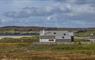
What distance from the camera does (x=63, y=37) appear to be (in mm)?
93812

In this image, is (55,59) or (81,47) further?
(81,47)

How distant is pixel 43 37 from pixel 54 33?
5.47 m

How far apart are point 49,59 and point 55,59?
148 cm

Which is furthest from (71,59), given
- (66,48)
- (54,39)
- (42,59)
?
(54,39)

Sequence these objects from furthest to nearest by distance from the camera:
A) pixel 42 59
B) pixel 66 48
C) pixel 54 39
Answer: pixel 54 39 → pixel 66 48 → pixel 42 59

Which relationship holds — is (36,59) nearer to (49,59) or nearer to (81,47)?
(49,59)

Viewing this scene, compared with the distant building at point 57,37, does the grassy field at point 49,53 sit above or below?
below

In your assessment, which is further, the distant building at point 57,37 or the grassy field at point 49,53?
the distant building at point 57,37

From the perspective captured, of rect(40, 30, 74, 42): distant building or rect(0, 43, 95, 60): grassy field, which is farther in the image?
rect(40, 30, 74, 42): distant building

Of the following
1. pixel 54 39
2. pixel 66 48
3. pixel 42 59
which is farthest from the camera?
pixel 54 39

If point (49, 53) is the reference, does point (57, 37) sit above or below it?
above

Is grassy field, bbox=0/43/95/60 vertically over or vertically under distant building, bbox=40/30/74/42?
under

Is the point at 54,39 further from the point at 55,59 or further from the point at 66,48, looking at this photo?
the point at 55,59

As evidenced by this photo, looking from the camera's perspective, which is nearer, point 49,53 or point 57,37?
point 49,53
